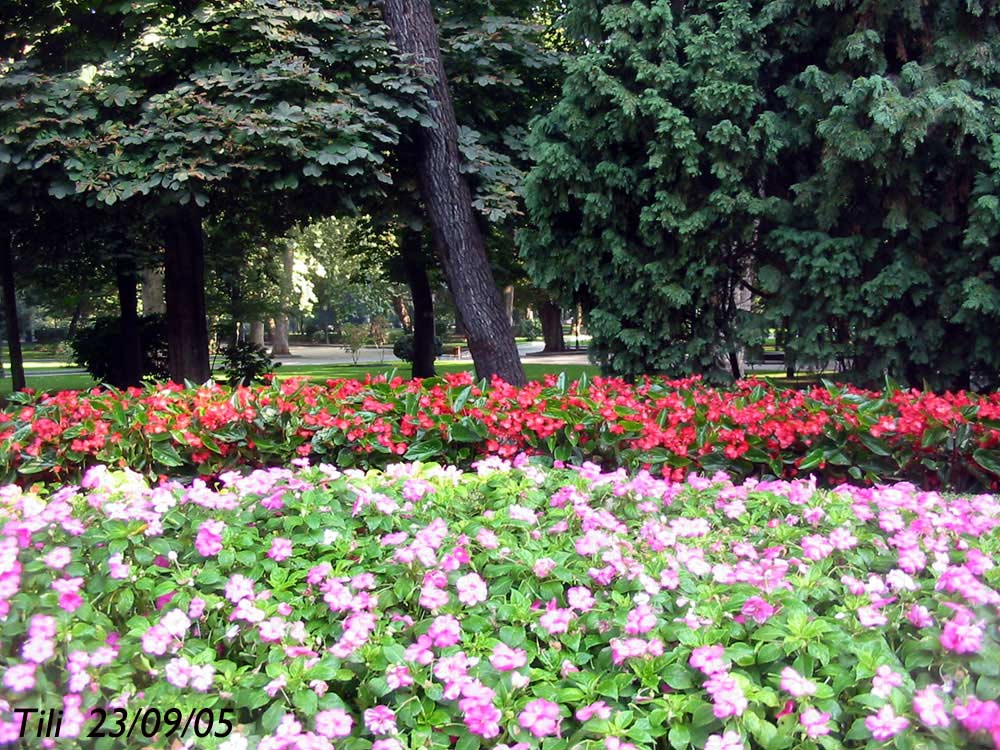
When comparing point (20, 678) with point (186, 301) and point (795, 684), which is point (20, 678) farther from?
point (186, 301)

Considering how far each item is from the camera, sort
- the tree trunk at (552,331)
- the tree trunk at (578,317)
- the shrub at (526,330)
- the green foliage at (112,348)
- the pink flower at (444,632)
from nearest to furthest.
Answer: the pink flower at (444,632), the tree trunk at (578,317), the green foliage at (112,348), the tree trunk at (552,331), the shrub at (526,330)

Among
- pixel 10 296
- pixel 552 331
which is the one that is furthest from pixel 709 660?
pixel 552 331

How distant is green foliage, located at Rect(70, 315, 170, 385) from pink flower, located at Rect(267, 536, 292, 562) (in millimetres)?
11059

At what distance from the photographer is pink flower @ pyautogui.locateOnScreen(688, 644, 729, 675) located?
158 cm

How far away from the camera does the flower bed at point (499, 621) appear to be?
1.55 meters

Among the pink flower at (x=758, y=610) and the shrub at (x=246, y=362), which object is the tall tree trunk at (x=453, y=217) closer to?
the pink flower at (x=758, y=610)

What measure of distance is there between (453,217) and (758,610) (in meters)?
5.43

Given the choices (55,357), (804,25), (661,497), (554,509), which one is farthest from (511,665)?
(55,357)

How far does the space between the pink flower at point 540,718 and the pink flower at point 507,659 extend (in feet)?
0.29

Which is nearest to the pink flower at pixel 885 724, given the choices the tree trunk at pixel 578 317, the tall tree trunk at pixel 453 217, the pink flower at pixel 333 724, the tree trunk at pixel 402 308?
the pink flower at pixel 333 724

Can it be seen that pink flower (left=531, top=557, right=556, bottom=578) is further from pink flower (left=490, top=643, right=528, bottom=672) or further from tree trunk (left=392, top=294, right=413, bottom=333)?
tree trunk (left=392, top=294, right=413, bottom=333)

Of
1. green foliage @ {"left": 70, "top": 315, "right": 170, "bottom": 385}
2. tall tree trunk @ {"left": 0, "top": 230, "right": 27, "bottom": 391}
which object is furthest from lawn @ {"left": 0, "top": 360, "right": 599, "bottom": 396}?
tall tree trunk @ {"left": 0, "top": 230, "right": 27, "bottom": 391}

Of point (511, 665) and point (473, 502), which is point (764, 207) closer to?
point (473, 502)

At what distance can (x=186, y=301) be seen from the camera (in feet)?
27.1
